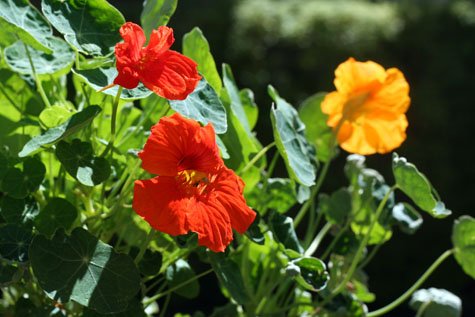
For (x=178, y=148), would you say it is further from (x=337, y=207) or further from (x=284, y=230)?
(x=337, y=207)

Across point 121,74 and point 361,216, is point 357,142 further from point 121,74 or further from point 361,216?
point 121,74

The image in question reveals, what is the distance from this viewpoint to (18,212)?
2.03ft

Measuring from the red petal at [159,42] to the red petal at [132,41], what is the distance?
0.01m

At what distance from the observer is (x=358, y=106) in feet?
2.42

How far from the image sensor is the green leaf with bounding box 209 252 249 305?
24.7 inches

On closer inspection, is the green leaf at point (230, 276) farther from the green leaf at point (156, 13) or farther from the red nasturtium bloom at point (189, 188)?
the green leaf at point (156, 13)

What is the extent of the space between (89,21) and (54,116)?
0.10m

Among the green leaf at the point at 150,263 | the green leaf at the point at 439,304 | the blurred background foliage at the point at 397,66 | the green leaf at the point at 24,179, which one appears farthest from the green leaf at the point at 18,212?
the blurred background foliage at the point at 397,66

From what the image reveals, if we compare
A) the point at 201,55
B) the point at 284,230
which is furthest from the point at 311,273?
the point at 201,55

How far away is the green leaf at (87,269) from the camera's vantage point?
54 cm

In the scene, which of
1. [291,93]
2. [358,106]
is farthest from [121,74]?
[291,93]

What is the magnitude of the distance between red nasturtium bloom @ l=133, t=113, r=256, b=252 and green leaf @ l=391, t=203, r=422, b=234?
0.29 m

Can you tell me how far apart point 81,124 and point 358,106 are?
0.36m

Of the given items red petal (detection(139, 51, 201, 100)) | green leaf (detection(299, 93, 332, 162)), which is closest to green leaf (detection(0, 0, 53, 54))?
red petal (detection(139, 51, 201, 100))
